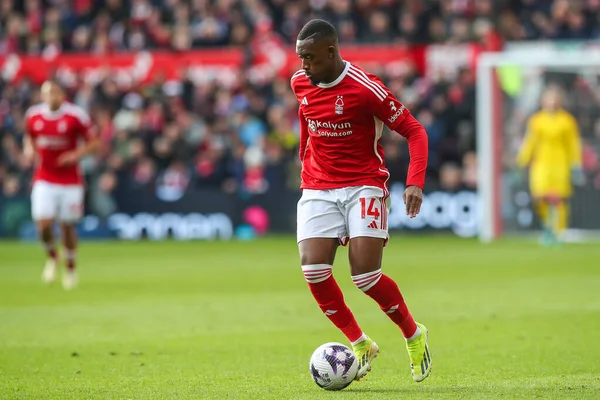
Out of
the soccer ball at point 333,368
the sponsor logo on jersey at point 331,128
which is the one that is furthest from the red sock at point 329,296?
the sponsor logo on jersey at point 331,128

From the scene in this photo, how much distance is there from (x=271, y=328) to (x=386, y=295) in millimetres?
3349

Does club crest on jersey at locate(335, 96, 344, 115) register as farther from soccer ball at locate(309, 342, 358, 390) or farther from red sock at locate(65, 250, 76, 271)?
red sock at locate(65, 250, 76, 271)

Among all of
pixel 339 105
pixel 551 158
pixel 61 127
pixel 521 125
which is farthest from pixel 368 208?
pixel 521 125

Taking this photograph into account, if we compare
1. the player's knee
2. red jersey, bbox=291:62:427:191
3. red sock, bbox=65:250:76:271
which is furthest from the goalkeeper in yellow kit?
the player's knee

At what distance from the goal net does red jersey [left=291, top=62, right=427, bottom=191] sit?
1489 cm

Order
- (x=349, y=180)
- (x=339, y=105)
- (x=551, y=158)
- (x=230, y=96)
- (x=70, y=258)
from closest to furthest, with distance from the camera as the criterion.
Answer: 1. (x=339, y=105)
2. (x=349, y=180)
3. (x=70, y=258)
4. (x=551, y=158)
5. (x=230, y=96)

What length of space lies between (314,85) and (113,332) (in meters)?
3.94

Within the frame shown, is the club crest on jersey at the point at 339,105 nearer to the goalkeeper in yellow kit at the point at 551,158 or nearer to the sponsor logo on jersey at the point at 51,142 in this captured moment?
the sponsor logo on jersey at the point at 51,142

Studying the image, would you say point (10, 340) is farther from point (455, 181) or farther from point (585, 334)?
point (455, 181)

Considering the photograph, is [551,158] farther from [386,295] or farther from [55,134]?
[386,295]

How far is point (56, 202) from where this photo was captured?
601 inches

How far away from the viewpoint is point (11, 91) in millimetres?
26312

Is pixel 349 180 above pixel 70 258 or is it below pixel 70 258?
above

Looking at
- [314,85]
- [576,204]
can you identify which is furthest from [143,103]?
[314,85]
